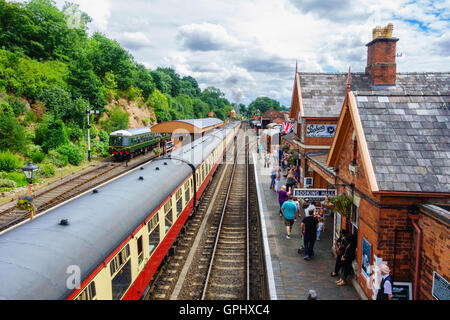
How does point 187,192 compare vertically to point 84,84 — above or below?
below

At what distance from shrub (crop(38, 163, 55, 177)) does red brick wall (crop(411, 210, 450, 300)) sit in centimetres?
2074

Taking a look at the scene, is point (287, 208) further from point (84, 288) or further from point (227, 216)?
point (84, 288)

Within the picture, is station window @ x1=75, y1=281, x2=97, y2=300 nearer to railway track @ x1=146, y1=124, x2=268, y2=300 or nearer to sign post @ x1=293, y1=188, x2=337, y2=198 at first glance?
railway track @ x1=146, y1=124, x2=268, y2=300

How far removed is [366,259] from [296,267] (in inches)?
94.4

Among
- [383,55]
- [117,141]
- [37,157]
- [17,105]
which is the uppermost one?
[383,55]

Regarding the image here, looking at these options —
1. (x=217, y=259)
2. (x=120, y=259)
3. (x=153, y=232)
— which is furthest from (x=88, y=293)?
(x=217, y=259)

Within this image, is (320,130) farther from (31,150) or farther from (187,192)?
(31,150)

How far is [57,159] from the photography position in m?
A: 21.7

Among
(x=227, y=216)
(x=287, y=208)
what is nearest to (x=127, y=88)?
(x=227, y=216)

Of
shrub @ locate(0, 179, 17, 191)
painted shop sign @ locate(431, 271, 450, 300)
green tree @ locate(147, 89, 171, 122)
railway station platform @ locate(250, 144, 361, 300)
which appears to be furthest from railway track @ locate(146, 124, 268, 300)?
green tree @ locate(147, 89, 171, 122)

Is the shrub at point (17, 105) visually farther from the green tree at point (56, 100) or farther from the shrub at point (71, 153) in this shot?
the shrub at point (71, 153)

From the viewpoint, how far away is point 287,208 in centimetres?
1049

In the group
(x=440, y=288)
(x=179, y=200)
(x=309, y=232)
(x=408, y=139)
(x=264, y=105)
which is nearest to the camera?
(x=440, y=288)

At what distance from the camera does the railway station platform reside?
749 cm
